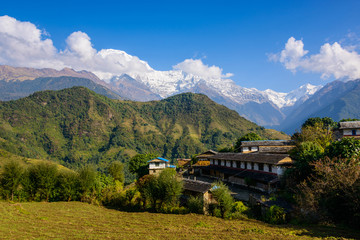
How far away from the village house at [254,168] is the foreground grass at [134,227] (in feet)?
54.7

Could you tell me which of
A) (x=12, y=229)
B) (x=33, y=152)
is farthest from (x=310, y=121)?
(x=33, y=152)

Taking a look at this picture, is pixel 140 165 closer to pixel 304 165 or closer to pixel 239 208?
pixel 239 208

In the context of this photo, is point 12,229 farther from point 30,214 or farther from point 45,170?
point 45,170

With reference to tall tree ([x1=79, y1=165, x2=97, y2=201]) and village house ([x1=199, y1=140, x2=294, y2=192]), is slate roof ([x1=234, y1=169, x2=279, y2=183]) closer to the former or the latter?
village house ([x1=199, y1=140, x2=294, y2=192])

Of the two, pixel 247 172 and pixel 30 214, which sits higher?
pixel 247 172

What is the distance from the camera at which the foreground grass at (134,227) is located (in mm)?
23234

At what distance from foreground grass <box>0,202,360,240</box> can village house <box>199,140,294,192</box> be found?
1669cm

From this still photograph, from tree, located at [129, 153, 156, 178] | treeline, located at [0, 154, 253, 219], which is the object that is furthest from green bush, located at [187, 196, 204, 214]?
tree, located at [129, 153, 156, 178]

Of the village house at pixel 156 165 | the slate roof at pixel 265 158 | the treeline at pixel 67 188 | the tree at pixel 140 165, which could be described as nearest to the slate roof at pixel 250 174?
→ the slate roof at pixel 265 158

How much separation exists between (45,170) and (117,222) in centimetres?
2433

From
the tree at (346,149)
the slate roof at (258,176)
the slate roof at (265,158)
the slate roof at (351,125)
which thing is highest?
the slate roof at (351,125)

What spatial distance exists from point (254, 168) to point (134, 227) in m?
31.6

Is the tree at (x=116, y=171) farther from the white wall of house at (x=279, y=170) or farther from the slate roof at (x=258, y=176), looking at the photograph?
the white wall of house at (x=279, y=170)

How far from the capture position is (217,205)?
32656 millimetres
